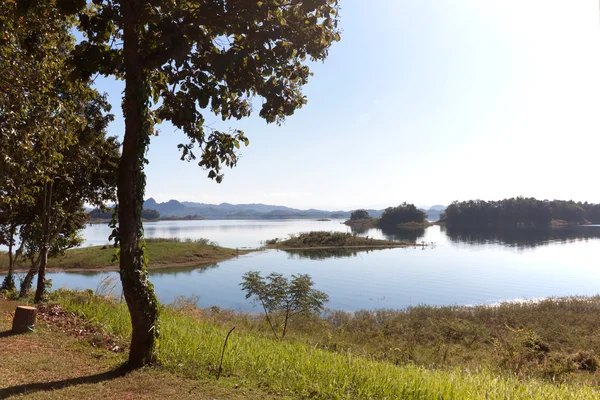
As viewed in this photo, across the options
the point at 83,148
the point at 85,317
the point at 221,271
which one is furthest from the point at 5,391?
the point at 221,271

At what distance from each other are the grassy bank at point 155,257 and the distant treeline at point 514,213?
123134mm

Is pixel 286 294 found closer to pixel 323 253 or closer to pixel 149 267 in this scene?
pixel 149 267

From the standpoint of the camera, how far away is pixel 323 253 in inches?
2474

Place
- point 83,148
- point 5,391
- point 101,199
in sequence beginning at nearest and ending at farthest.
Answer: point 5,391 < point 83,148 < point 101,199

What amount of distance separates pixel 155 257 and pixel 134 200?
44748 millimetres

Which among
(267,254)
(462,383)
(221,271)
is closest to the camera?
(462,383)

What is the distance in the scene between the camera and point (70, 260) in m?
44.6

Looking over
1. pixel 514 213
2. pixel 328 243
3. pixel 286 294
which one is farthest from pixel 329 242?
pixel 514 213

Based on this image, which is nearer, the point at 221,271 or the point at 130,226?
the point at 130,226

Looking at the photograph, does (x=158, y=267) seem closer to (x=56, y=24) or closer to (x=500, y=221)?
(x=56, y=24)

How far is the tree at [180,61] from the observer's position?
6.90m

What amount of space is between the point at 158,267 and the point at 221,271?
27.6ft

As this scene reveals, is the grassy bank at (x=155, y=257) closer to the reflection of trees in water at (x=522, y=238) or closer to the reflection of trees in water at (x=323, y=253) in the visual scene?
the reflection of trees in water at (x=323, y=253)

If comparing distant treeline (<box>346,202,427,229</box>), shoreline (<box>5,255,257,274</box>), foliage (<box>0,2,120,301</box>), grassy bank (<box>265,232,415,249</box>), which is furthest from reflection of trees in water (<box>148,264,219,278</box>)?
distant treeline (<box>346,202,427,229</box>)
